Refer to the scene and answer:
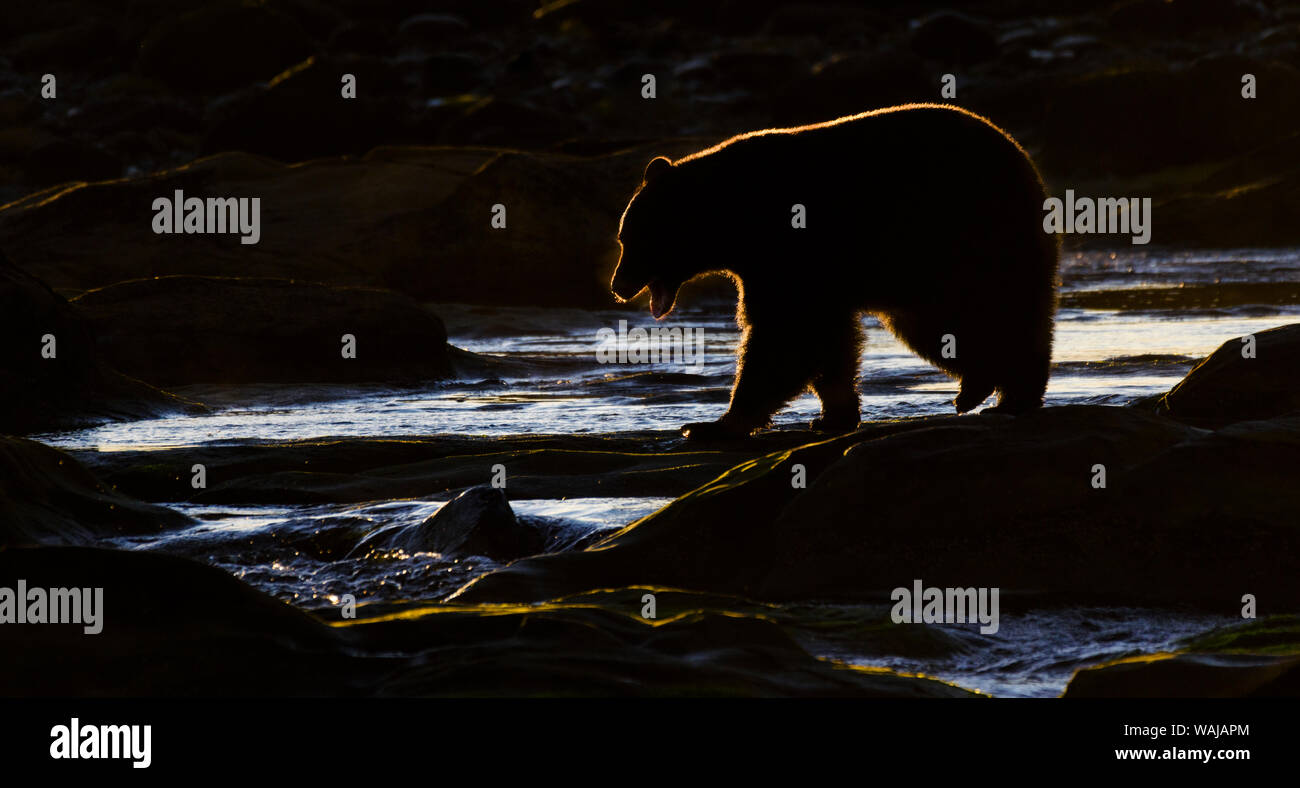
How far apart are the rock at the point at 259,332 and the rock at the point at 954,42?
43885 mm

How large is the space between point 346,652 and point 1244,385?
5.87m

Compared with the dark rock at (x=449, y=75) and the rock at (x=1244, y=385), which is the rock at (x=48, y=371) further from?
the dark rock at (x=449, y=75)

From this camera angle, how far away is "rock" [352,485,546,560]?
22.0 feet

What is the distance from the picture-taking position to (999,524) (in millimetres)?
6113

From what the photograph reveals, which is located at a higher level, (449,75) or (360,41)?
(360,41)

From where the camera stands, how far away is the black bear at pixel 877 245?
25.6 ft

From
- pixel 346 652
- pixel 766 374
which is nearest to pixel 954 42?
pixel 766 374

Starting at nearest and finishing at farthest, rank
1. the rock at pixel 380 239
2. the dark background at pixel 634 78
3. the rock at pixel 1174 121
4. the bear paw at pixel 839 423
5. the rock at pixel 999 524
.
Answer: the rock at pixel 999 524 < the bear paw at pixel 839 423 < the rock at pixel 380 239 < the rock at pixel 1174 121 < the dark background at pixel 634 78

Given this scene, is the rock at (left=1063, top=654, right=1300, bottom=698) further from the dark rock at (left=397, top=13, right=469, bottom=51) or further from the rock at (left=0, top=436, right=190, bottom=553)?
the dark rock at (left=397, top=13, right=469, bottom=51)

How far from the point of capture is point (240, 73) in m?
55.1

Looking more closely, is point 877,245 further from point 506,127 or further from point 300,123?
point 506,127

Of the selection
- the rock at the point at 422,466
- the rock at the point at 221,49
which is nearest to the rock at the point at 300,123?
the rock at the point at 221,49

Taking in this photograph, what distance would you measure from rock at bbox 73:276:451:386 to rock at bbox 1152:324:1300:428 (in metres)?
7.11
